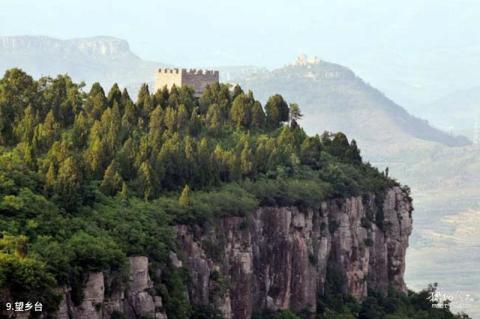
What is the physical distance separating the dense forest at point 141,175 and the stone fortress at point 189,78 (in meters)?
6.64

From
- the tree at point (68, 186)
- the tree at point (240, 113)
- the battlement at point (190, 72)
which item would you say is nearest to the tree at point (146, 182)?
the tree at point (68, 186)

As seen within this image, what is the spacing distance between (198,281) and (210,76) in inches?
1674

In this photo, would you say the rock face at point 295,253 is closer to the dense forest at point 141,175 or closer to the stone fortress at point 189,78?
the dense forest at point 141,175

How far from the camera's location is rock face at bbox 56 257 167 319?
61.0 metres

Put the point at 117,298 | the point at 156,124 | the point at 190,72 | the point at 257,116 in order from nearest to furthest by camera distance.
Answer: the point at 117,298, the point at 156,124, the point at 257,116, the point at 190,72

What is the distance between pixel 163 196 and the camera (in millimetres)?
78875

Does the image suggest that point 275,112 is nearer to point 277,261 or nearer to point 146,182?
point 277,261

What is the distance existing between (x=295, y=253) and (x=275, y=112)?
1758 centimetres

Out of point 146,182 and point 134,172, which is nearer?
point 146,182

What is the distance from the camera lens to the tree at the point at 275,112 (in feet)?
351

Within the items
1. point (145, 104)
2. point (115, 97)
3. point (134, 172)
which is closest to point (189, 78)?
point (145, 104)

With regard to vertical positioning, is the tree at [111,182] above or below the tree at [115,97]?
below

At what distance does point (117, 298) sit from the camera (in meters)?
64.4

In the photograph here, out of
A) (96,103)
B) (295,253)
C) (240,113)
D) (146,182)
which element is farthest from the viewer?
(240,113)
